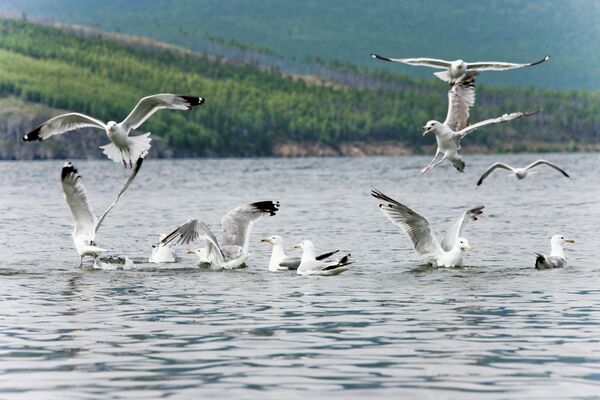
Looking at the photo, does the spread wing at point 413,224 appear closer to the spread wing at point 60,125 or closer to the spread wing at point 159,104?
the spread wing at point 159,104

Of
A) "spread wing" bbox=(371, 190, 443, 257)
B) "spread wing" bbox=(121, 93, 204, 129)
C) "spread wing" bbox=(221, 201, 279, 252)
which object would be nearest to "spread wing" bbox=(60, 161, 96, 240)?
"spread wing" bbox=(121, 93, 204, 129)

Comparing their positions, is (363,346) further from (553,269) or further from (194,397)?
(553,269)

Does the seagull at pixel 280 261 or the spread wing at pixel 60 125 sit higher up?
the spread wing at pixel 60 125

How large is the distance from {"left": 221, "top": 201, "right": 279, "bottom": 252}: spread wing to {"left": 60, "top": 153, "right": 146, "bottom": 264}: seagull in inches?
92.6

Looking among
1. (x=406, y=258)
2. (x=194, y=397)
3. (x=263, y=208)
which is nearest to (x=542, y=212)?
(x=406, y=258)

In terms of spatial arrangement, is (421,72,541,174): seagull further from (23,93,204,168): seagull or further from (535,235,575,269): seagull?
(23,93,204,168): seagull

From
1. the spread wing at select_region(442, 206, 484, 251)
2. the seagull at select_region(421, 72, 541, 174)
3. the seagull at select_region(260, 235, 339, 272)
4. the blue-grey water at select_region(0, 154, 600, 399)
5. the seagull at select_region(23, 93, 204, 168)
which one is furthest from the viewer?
the seagull at select_region(421, 72, 541, 174)

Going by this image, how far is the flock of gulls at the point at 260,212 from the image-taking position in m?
25.9

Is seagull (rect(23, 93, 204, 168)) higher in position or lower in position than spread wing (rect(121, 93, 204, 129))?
lower

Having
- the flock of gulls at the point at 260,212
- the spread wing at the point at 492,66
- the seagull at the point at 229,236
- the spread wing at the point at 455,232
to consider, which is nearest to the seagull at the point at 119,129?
the flock of gulls at the point at 260,212

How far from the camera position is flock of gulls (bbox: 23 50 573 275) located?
25859mm

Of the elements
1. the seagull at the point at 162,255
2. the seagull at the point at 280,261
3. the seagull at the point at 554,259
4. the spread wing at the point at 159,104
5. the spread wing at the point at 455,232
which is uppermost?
the spread wing at the point at 159,104

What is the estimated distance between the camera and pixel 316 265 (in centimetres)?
2616

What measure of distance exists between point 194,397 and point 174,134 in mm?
174259
